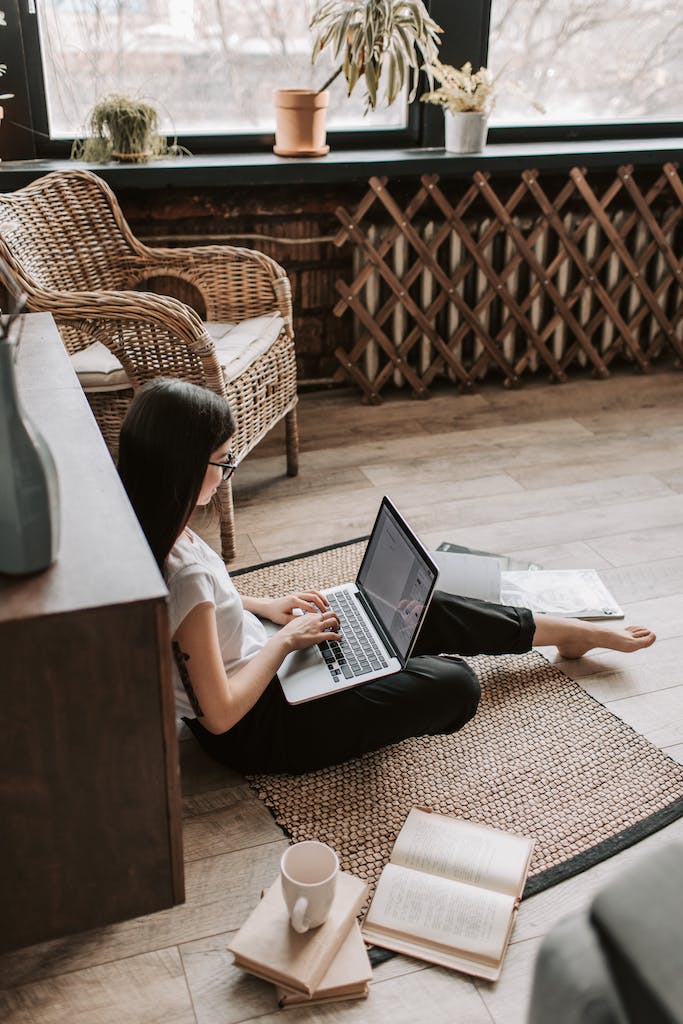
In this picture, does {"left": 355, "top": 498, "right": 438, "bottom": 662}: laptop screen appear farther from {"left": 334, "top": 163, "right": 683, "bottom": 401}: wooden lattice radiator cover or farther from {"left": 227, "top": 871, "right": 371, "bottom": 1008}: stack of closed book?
{"left": 334, "top": 163, "right": 683, "bottom": 401}: wooden lattice radiator cover

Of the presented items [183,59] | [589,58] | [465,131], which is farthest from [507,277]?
[183,59]

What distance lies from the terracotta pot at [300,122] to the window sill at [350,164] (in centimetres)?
4

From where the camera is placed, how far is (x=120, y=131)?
271 cm

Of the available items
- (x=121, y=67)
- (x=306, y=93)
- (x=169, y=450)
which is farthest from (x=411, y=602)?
(x=121, y=67)

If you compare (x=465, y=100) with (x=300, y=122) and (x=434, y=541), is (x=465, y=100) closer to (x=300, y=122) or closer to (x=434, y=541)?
(x=300, y=122)

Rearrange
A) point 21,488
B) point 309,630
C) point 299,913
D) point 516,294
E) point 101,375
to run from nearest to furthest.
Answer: point 21,488, point 299,913, point 309,630, point 101,375, point 516,294

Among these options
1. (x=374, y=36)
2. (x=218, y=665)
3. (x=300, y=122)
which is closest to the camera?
(x=218, y=665)

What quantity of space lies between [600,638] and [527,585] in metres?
0.28

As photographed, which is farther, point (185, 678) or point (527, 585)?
point (527, 585)

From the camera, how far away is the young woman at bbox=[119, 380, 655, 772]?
1295mm

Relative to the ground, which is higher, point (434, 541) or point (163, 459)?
point (163, 459)

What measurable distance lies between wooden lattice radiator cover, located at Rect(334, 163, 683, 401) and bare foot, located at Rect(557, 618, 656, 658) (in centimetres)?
146

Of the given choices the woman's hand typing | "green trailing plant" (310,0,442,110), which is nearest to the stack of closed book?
the woman's hand typing

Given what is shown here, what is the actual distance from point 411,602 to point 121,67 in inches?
80.7
